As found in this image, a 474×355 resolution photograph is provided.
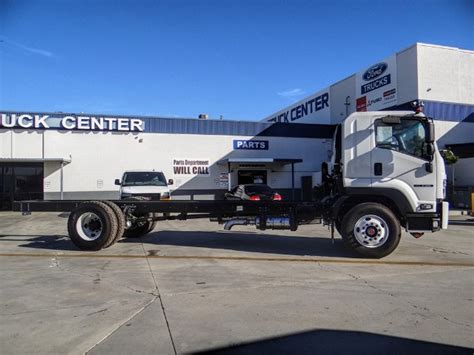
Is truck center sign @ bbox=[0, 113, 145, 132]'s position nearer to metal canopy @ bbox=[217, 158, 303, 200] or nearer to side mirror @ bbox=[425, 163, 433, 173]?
metal canopy @ bbox=[217, 158, 303, 200]

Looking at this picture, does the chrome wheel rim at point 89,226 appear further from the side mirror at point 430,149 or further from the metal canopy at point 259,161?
the metal canopy at point 259,161

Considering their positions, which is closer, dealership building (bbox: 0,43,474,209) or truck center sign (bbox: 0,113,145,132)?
truck center sign (bbox: 0,113,145,132)

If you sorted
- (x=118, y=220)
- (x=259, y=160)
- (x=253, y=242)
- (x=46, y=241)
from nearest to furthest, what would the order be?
(x=118, y=220)
(x=253, y=242)
(x=46, y=241)
(x=259, y=160)

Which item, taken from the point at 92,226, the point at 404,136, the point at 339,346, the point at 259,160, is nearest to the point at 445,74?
the point at 259,160

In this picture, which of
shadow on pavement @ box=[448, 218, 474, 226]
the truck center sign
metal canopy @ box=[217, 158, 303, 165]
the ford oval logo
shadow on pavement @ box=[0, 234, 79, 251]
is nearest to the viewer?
shadow on pavement @ box=[0, 234, 79, 251]

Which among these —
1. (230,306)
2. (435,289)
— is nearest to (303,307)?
(230,306)

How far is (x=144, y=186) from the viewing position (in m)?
17.0

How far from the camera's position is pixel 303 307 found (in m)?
5.65

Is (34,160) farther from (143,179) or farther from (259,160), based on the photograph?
(259,160)

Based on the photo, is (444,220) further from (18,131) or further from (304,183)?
(18,131)

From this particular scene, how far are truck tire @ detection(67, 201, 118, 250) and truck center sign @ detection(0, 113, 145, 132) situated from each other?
17.8 m

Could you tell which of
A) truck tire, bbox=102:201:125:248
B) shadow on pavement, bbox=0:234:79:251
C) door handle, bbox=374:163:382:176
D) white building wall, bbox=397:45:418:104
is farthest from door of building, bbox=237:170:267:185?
door handle, bbox=374:163:382:176

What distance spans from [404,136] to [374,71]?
23442 mm

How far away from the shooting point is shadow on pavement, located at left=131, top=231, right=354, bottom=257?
33.6 feet
